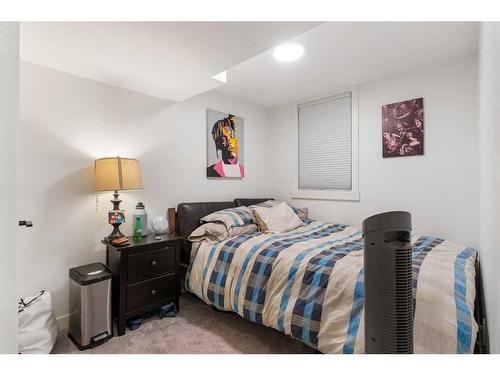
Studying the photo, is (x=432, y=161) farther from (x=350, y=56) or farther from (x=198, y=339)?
(x=198, y=339)

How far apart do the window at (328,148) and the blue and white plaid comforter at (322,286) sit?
3.19 feet

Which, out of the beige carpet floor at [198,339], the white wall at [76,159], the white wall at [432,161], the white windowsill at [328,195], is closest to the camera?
the beige carpet floor at [198,339]

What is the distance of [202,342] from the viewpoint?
1864 mm

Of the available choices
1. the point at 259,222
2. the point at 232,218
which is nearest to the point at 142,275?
the point at 232,218

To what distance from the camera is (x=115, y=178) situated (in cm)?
204

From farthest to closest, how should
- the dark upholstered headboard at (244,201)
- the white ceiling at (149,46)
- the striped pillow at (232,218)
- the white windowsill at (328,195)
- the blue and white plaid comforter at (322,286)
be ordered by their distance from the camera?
the dark upholstered headboard at (244,201)
the white windowsill at (328,195)
the striped pillow at (232,218)
the white ceiling at (149,46)
the blue and white plaid comforter at (322,286)

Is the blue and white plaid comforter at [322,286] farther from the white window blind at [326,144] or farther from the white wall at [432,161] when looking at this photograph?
the white window blind at [326,144]

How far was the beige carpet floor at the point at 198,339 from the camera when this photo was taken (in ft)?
5.84

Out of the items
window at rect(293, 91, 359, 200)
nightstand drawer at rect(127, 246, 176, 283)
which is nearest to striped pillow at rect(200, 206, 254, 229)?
nightstand drawer at rect(127, 246, 176, 283)

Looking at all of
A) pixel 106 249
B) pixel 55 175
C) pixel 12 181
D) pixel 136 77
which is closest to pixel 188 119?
pixel 136 77

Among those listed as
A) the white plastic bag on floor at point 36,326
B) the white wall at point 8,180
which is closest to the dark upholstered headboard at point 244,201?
the white plastic bag on floor at point 36,326

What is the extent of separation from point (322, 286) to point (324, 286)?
1cm

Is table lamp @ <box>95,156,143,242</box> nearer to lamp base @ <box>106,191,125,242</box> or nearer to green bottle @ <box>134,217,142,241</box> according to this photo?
lamp base @ <box>106,191,125,242</box>
